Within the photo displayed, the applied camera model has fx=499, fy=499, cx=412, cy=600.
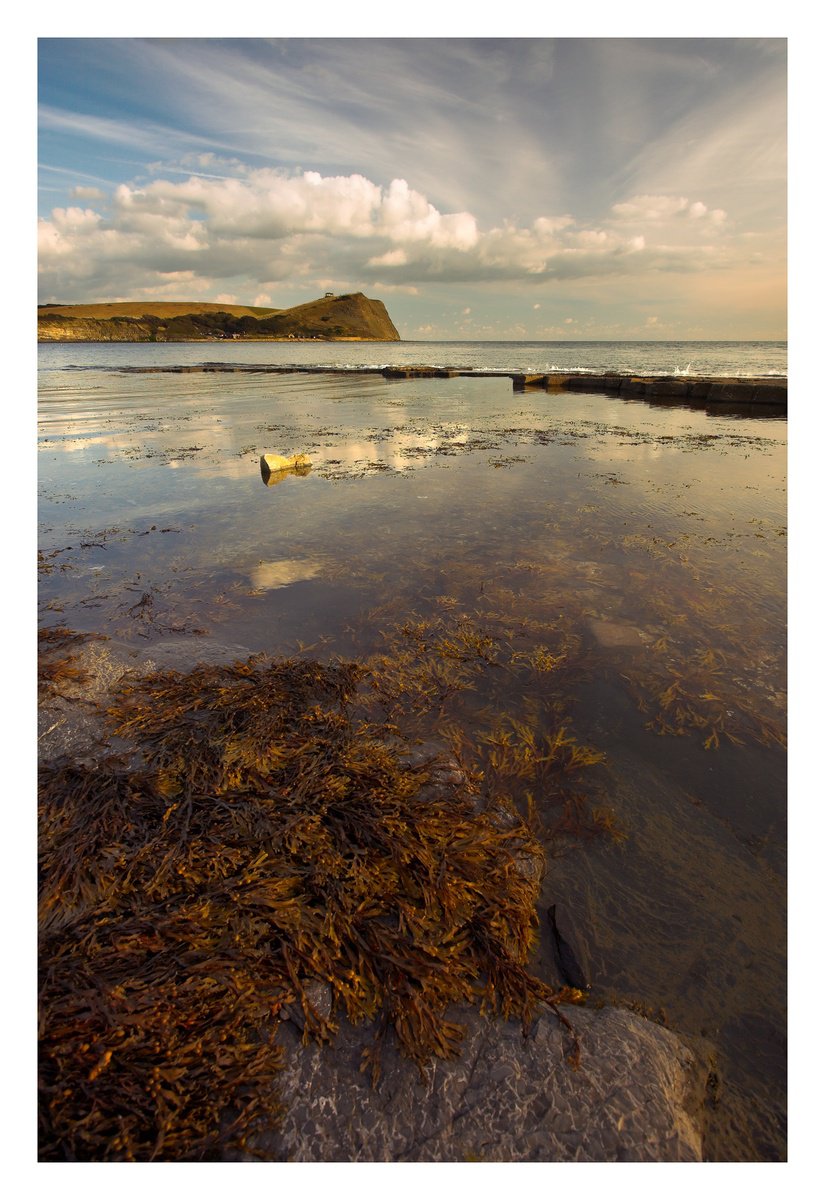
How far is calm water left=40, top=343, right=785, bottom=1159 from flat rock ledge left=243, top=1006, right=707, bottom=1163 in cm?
31

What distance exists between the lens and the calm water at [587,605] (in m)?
2.92

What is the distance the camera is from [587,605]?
6.68 m

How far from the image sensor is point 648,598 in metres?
6.86

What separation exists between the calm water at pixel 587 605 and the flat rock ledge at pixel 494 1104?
314 mm

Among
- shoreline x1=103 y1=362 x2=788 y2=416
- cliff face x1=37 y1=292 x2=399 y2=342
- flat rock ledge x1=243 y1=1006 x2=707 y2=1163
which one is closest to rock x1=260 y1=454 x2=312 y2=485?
flat rock ledge x1=243 y1=1006 x2=707 y2=1163

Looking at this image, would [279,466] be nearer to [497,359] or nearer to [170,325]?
[497,359]

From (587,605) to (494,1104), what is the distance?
5.41 m

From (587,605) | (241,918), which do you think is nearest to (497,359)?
(587,605)

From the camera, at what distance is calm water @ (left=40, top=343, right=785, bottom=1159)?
292 cm

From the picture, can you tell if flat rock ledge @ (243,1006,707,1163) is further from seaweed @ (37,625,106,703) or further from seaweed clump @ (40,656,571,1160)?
seaweed @ (37,625,106,703)

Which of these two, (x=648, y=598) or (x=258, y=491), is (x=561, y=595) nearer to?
(x=648, y=598)

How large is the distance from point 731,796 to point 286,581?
5940 mm

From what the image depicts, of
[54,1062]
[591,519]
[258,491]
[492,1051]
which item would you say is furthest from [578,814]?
[258,491]

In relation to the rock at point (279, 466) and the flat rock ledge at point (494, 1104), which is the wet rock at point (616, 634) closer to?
the flat rock ledge at point (494, 1104)
